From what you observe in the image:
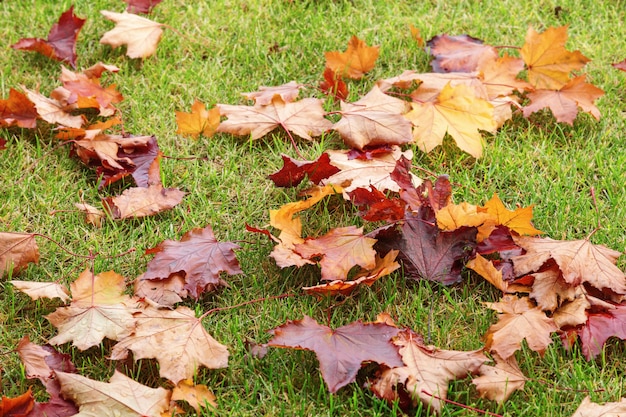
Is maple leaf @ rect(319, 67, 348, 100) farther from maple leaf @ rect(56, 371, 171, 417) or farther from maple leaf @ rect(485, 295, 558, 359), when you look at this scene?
maple leaf @ rect(56, 371, 171, 417)

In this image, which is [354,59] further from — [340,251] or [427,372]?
[427,372]

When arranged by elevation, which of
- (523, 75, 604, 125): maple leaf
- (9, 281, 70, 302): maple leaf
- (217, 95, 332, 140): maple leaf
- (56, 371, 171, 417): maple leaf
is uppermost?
(523, 75, 604, 125): maple leaf

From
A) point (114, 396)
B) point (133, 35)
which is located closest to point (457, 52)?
point (133, 35)

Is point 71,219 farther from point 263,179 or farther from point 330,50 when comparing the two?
point 330,50

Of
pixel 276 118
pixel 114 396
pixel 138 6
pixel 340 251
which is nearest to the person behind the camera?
pixel 114 396

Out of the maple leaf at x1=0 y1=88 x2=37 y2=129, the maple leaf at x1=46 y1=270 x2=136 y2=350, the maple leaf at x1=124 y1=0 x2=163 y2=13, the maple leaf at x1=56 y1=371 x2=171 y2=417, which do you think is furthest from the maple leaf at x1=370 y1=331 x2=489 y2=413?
the maple leaf at x1=124 y1=0 x2=163 y2=13

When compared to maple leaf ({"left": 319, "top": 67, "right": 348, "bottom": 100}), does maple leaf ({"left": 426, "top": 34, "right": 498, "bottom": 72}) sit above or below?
above
